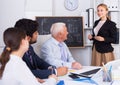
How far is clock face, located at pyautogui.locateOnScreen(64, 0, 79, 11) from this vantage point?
4.74 meters

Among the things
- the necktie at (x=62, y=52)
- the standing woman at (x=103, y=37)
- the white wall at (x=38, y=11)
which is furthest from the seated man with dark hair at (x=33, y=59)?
the white wall at (x=38, y=11)

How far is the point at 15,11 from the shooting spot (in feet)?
13.9

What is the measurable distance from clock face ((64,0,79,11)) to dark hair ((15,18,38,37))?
2.36 meters

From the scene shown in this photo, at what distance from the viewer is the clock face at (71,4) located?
4739mm

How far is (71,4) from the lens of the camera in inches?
187

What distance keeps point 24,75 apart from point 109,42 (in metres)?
2.46

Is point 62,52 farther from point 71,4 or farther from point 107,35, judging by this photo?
point 71,4

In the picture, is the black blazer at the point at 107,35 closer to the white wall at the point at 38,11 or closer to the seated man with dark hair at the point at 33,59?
the white wall at the point at 38,11

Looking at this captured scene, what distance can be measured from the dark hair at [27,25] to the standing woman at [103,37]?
154 cm

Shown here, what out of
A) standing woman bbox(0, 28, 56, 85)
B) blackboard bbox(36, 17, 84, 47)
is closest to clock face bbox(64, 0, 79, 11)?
blackboard bbox(36, 17, 84, 47)

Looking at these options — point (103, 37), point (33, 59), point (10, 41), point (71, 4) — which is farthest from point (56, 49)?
point (71, 4)

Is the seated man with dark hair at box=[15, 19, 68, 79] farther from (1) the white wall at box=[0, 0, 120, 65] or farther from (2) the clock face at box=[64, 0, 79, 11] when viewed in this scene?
(2) the clock face at box=[64, 0, 79, 11]

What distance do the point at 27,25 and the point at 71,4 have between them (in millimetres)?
2491

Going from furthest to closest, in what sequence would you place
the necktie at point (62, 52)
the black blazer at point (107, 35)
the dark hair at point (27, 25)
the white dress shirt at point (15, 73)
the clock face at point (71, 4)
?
the clock face at point (71, 4) < the black blazer at point (107, 35) < the necktie at point (62, 52) < the dark hair at point (27, 25) < the white dress shirt at point (15, 73)
